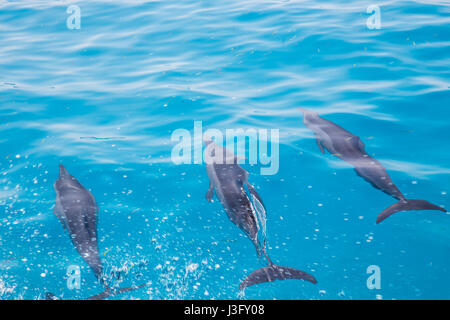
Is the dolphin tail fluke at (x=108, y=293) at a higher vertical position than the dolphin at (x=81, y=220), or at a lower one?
lower

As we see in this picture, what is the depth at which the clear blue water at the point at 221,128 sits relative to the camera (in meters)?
5.49

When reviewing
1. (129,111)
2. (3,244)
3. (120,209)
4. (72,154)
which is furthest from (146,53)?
(3,244)

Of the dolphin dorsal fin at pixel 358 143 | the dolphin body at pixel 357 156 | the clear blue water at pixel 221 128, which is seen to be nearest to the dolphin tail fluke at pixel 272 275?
the clear blue water at pixel 221 128

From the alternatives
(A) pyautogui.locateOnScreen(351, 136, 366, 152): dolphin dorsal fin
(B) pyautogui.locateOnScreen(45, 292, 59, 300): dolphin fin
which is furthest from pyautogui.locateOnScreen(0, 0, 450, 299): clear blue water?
(A) pyautogui.locateOnScreen(351, 136, 366, 152): dolphin dorsal fin

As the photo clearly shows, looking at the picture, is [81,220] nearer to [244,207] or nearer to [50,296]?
[50,296]

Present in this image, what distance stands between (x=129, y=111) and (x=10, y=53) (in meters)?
5.84

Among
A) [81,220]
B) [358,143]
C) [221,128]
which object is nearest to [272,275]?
[81,220]

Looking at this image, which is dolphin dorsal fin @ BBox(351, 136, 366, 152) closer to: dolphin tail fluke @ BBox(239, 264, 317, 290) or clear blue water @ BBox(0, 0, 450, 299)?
A: clear blue water @ BBox(0, 0, 450, 299)

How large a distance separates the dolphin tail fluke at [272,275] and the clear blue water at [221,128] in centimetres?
13

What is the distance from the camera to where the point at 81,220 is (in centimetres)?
579

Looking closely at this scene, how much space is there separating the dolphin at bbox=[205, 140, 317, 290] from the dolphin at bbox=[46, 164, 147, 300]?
1.52 metres

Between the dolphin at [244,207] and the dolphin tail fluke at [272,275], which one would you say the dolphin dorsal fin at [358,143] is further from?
the dolphin tail fluke at [272,275]

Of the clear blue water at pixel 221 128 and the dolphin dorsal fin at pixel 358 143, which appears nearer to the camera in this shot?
the clear blue water at pixel 221 128
